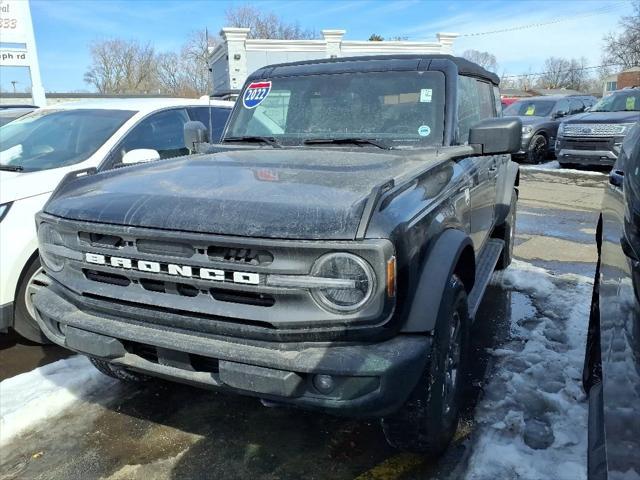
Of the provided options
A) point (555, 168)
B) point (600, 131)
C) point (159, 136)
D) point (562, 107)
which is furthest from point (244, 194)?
point (562, 107)

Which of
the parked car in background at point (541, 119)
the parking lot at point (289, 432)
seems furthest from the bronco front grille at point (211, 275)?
the parked car in background at point (541, 119)

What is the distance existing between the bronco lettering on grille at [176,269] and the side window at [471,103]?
195 centimetres

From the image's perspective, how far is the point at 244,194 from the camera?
2.29 m

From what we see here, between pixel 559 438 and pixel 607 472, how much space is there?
159 cm

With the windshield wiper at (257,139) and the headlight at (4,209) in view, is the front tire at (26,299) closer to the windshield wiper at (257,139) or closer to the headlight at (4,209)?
the headlight at (4,209)

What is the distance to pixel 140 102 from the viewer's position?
206 inches

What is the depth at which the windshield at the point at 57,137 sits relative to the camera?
436 cm

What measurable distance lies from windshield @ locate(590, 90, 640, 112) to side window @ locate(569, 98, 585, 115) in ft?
10.0

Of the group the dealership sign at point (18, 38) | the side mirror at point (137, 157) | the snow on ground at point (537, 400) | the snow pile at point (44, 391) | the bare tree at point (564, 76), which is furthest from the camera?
the bare tree at point (564, 76)

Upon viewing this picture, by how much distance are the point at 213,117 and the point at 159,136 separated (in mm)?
924

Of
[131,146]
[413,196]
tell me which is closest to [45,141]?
[131,146]

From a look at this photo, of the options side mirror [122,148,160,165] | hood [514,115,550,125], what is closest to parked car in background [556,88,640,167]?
hood [514,115,550,125]

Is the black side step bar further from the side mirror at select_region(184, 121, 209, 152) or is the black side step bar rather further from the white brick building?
the white brick building

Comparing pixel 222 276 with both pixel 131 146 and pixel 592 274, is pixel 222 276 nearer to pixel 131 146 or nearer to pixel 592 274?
→ pixel 131 146
